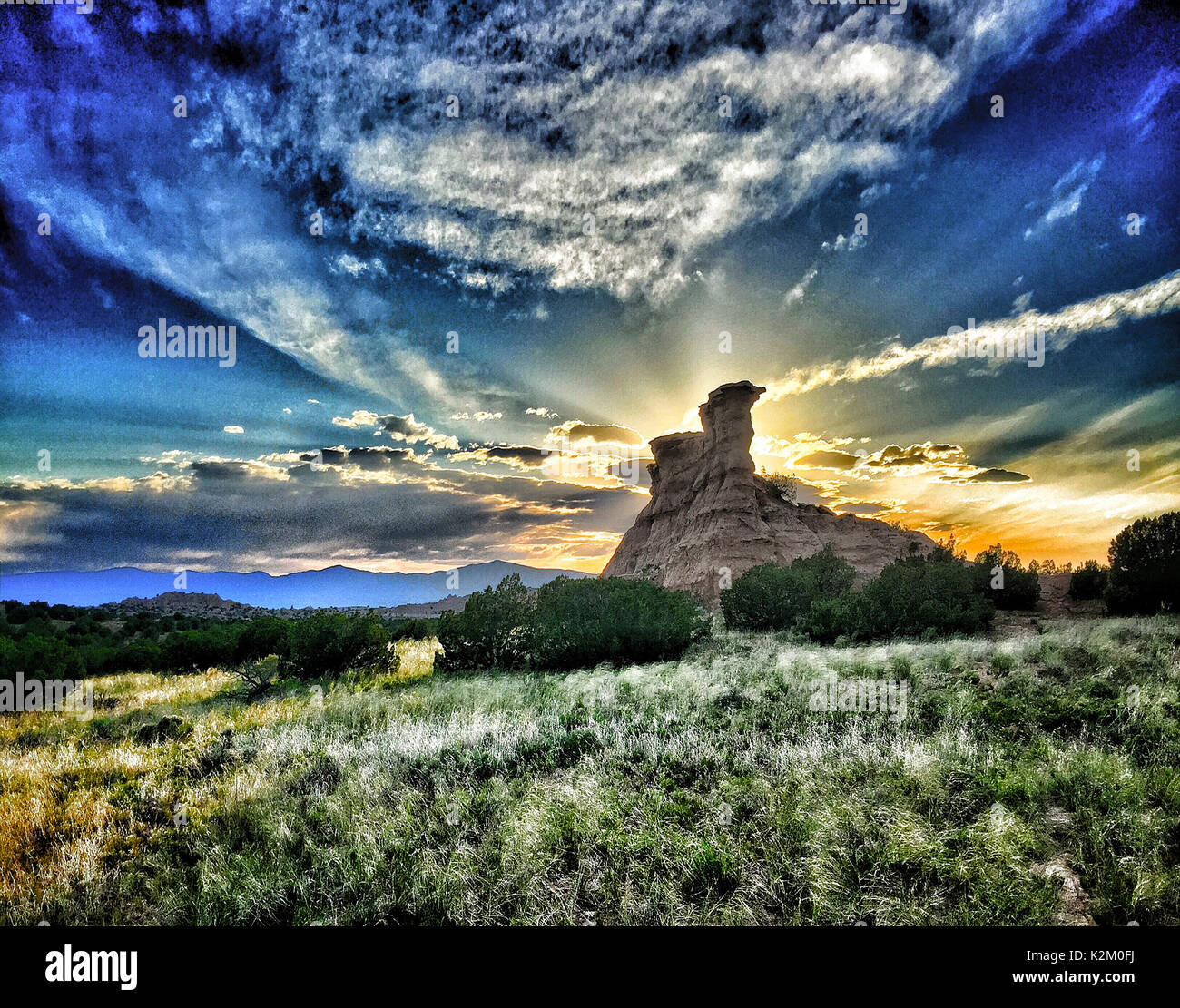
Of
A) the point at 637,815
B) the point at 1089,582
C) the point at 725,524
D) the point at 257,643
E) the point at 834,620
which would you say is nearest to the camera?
the point at 637,815

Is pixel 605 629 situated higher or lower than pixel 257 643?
higher

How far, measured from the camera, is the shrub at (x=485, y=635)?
51.8 feet

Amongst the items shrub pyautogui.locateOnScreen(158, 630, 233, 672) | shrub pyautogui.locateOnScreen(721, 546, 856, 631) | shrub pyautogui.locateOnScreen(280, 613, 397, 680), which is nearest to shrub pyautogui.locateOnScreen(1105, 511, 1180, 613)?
shrub pyautogui.locateOnScreen(721, 546, 856, 631)

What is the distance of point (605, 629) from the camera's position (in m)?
15.8

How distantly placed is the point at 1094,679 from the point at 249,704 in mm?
17085

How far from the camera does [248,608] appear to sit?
58.0 m

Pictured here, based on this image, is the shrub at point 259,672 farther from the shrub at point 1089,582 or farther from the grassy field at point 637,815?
the shrub at point 1089,582

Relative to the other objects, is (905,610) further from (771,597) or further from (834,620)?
(771,597)

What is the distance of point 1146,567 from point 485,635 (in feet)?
85.3

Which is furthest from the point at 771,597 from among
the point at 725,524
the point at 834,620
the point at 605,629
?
the point at 725,524

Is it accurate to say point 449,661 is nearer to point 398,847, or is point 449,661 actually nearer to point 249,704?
point 249,704

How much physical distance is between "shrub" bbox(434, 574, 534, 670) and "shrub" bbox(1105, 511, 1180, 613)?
23451mm

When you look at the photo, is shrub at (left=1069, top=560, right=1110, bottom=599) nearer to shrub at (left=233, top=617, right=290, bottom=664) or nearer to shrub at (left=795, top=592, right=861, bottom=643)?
shrub at (left=795, top=592, right=861, bottom=643)
